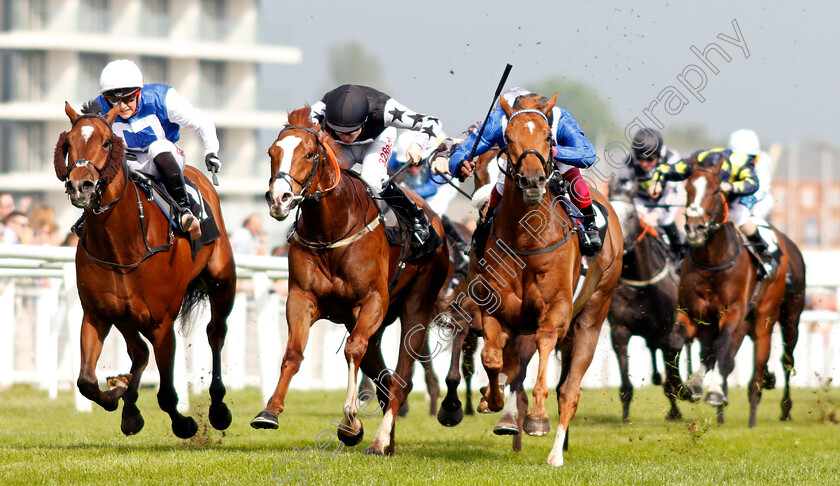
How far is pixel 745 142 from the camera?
1130cm

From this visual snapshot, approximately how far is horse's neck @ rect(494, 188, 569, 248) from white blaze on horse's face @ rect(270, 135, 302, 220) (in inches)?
51.9

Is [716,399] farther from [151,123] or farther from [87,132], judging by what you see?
[87,132]

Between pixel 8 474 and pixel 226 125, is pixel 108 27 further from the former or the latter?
pixel 8 474

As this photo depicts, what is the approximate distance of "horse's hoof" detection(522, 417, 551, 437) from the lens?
6234mm

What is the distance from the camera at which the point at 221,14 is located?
148ft

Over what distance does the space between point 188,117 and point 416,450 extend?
2.72m

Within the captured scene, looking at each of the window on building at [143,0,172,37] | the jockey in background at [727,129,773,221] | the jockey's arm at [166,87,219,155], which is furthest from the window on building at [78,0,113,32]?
the jockey's arm at [166,87,219,155]

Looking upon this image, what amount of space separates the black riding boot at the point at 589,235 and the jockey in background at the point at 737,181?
311 centimetres

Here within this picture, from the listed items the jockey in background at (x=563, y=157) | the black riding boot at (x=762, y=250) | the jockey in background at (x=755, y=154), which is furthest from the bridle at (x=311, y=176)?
the jockey in background at (x=755, y=154)

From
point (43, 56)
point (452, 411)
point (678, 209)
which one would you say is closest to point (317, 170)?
point (452, 411)

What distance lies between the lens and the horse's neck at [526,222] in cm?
667

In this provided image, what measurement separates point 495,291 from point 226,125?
38.9 metres

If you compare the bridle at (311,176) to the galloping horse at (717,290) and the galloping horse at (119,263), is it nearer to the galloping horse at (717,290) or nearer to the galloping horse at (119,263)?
the galloping horse at (119,263)

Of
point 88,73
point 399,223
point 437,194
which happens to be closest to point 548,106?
point 399,223
